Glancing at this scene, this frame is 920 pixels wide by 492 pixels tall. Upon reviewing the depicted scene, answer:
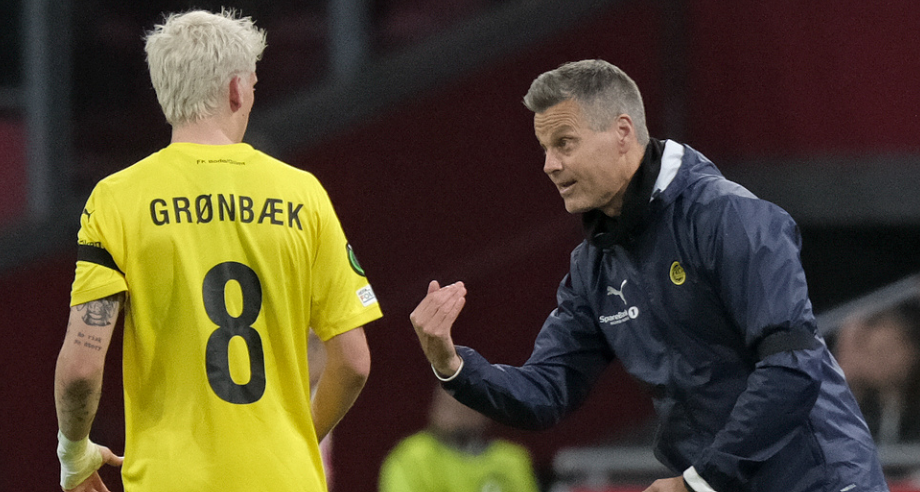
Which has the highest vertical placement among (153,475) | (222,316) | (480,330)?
(222,316)

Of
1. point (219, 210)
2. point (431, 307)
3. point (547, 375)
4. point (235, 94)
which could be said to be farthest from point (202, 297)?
point (547, 375)

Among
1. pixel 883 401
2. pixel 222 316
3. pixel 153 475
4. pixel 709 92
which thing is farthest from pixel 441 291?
pixel 709 92

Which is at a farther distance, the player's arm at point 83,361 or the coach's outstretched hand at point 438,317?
the coach's outstretched hand at point 438,317

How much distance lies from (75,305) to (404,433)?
211 inches

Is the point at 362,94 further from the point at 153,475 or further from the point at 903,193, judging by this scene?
the point at 153,475

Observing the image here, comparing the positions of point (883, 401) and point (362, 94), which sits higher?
point (362, 94)

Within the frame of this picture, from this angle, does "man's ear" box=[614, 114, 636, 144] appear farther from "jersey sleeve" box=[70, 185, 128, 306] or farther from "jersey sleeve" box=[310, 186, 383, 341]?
"jersey sleeve" box=[70, 185, 128, 306]

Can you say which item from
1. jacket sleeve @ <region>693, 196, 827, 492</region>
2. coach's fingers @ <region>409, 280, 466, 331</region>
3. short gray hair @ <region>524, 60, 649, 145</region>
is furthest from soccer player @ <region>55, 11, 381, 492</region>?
jacket sleeve @ <region>693, 196, 827, 492</region>

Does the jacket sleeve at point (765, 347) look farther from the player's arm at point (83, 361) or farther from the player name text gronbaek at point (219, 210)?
the player's arm at point (83, 361)

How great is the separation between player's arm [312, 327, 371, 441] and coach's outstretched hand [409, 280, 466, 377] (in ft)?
0.62

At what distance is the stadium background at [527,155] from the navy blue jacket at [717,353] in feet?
14.7

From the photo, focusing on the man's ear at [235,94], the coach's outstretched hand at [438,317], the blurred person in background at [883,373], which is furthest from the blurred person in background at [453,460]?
the man's ear at [235,94]

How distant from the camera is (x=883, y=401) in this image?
6973mm

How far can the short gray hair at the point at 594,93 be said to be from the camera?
354 cm
